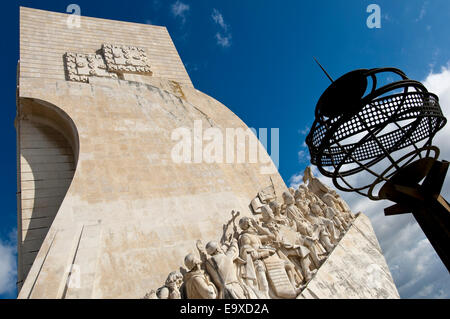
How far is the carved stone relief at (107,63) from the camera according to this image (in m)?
8.89

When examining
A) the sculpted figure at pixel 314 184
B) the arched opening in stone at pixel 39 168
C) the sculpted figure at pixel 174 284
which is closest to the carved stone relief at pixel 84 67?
the arched opening in stone at pixel 39 168

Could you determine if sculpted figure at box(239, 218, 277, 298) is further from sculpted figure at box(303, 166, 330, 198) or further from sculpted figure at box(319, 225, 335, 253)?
sculpted figure at box(303, 166, 330, 198)

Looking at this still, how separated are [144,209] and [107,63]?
17.2ft

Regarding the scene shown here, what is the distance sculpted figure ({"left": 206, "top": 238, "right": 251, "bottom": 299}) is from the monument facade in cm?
1

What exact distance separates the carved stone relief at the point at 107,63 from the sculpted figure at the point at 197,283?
6547 millimetres

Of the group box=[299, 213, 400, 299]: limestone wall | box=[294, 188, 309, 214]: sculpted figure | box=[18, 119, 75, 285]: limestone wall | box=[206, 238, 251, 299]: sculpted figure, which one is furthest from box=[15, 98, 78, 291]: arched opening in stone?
box=[299, 213, 400, 299]: limestone wall

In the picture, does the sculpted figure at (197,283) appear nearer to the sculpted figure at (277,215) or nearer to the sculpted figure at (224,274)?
the sculpted figure at (224,274)

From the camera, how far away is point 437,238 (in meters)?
2.33

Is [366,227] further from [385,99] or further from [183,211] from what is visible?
[385,99]

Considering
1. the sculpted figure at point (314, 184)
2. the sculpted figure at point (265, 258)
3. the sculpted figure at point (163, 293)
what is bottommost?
the sculpted figure at point (163, 293)

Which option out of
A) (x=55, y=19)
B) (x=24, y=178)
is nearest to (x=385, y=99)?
(x=24, y=178)

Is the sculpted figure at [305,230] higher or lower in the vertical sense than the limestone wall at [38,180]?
lower

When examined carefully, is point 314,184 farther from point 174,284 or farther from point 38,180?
point 38,180

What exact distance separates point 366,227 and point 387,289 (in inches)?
83.4
